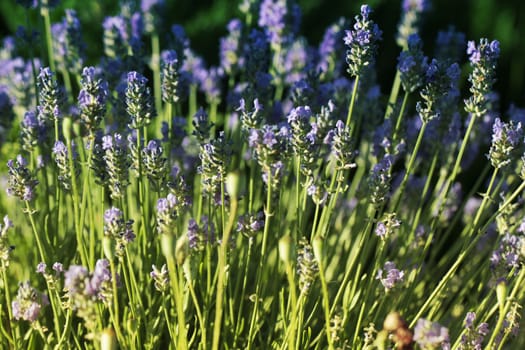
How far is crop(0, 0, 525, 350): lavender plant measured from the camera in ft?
4.24

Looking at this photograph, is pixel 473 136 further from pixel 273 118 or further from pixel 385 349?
pixel 385 349

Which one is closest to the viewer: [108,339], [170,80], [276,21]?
[108,339]

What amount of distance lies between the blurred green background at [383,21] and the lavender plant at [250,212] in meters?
1.26

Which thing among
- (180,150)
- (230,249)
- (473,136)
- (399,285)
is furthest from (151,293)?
(473,136)

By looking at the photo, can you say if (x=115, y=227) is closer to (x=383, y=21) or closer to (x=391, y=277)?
(x=391, y=277)

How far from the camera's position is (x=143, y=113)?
4.75 ft

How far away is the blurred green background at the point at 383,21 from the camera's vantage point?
361 centimetres

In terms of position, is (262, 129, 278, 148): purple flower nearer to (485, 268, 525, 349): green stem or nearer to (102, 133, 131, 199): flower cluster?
(102, 133, 131, 199): flower cluster

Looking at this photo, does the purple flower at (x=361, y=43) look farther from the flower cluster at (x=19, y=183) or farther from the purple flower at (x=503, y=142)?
the flower cluster at (x=19, y=183)

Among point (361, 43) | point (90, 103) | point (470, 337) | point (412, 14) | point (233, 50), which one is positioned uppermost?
point (412, 14)

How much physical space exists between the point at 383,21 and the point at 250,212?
2.78m

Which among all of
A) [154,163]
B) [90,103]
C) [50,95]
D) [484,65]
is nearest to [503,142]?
[484,65]

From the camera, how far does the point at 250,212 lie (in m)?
1.53

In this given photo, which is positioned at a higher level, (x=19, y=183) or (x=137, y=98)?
(x=137, y=98)
